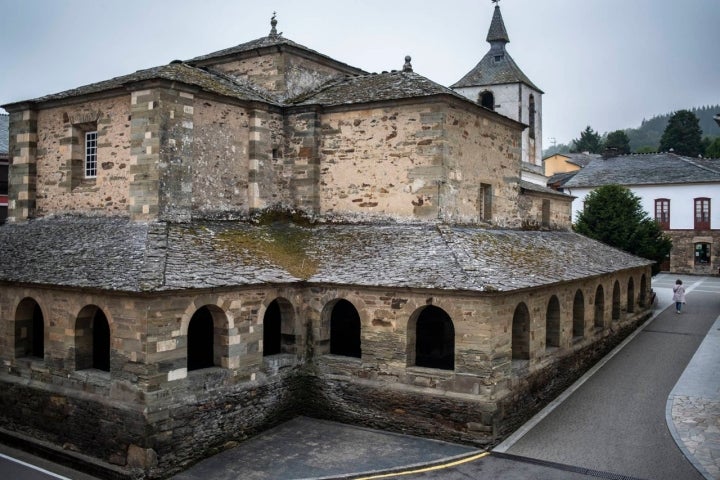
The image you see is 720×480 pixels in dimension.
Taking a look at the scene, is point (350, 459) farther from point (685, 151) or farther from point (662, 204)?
point (685, 151)

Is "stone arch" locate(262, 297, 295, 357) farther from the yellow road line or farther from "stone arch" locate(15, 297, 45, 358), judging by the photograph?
"stone arch" locate(15, 297, 45, 358)

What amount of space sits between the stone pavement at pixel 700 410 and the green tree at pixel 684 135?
158 ft

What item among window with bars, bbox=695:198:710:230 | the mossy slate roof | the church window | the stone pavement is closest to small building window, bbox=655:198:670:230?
window with bars, bbox=695:198:710:230

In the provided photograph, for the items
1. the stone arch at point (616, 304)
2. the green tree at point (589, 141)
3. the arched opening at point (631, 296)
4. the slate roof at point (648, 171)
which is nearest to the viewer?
the stone arch at point (616, 304)

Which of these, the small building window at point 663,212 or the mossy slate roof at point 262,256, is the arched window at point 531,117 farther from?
the small building window at point 663,212

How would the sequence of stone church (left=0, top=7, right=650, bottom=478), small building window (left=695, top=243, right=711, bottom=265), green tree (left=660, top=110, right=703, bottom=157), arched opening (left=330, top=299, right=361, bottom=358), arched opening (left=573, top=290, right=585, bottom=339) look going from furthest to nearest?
green tree (left=660, top=110, right=703, bottom=157)
small building window (left=695, top=243, right=711, bottom=265)
arched opening (left=573, top=290, right=585, bottom=339)
arched opening (left=330, top=299, right=361, bottom=358)
stone church (left=0, top=7, right=650, bottom=478)

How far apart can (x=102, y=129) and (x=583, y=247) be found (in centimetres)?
1576

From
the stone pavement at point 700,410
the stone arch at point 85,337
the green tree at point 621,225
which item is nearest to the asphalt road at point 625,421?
the stone pavement at point 700,410

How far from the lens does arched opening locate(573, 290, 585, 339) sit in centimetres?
1848

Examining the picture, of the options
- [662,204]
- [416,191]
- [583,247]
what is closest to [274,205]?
[416,191]

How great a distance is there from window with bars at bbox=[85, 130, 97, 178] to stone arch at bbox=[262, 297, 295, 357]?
5626mm

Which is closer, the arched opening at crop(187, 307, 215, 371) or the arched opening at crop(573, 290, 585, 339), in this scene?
the arched opening at crop(187, 307, 215, 371)

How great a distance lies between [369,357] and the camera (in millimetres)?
14508

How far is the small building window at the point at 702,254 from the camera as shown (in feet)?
136
